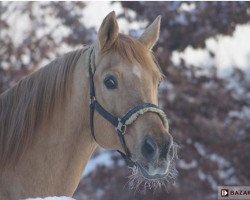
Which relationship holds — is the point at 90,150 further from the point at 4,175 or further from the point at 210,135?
the point at 210,135

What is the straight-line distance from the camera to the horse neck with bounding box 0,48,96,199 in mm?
2020

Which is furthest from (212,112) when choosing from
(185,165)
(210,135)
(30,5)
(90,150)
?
(90,150)

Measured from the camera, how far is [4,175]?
1.98 metres

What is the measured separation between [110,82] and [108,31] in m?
0.23

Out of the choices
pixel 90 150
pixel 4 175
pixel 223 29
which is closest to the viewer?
pixel 4 175

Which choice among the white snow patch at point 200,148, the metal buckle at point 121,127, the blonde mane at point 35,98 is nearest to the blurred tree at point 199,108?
the white snow patch at point 200,148

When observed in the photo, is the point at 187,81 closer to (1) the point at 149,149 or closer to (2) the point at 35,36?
(2) the point at 35,36

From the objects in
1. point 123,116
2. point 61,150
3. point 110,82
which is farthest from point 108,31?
point 61,150

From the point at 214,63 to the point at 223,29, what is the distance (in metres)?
0.42

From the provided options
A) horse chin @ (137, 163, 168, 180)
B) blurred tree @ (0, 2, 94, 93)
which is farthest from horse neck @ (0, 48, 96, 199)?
blurred tree @ (0, 2, 94, 93)

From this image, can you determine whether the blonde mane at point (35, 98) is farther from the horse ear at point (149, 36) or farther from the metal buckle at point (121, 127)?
the metal buckle at point (121, 127)

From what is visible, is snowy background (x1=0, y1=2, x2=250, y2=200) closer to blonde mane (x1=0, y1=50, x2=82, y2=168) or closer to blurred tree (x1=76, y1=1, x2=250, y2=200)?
blurred tree (x1=76, y1=1, x2=250, y2=200)

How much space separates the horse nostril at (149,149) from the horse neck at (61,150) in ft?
1.09

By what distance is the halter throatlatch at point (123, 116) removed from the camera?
1.90 meters
